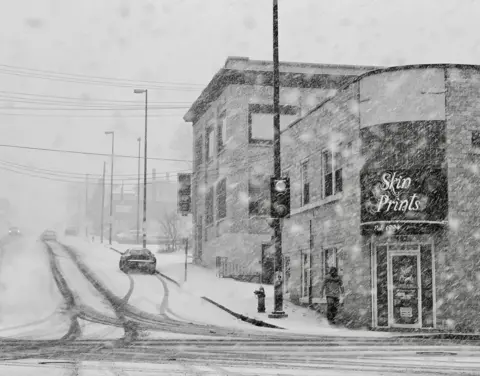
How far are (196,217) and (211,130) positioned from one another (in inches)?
276

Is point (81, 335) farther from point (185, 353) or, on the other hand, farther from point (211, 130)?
point (211, 130)

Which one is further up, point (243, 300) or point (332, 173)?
point (332, 173)

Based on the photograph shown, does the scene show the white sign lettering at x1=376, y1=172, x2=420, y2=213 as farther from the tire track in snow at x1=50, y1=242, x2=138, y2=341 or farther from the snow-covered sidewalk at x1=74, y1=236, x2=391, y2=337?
the tire track in snow at x1=50, y1=242, x2=138, y2=341

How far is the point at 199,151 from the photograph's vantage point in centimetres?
4909

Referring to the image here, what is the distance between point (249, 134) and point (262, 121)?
3.27ft

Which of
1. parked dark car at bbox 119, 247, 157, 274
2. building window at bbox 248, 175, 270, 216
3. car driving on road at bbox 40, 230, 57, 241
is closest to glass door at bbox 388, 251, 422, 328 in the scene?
building window at bbox 248, 175, 270, 216

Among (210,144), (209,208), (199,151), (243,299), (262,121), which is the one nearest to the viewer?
(243,299)

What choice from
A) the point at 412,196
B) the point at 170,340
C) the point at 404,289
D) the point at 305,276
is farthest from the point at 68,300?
the point at 412,196

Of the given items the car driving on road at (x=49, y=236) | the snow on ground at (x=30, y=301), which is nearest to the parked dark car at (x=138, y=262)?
the snow on ground at (x=30, y=301)

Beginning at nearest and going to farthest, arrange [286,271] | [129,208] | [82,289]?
[286,271] < [82,289] < [129,208]

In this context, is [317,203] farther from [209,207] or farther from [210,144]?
[209,207]

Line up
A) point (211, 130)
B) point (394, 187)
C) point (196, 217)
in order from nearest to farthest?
point (394, 187) < point (211, 130) < point (196, 217)

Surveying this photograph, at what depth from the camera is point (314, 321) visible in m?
22.5

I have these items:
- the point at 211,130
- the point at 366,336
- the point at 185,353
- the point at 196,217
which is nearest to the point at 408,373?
the point at 185,353
